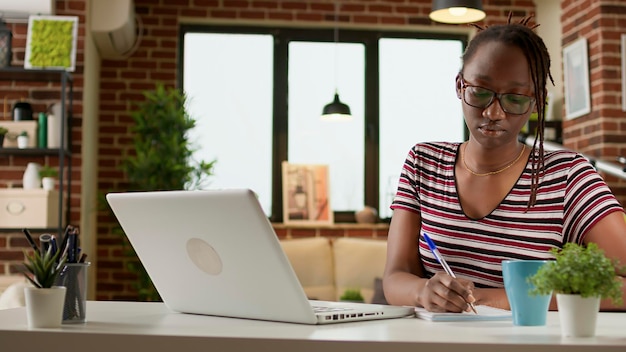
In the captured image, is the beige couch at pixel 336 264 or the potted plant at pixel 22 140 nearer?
the potted plant at pixel 22 140

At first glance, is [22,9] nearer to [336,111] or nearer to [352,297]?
[336,111]

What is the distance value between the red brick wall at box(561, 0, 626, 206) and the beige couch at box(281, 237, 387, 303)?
1.55 m

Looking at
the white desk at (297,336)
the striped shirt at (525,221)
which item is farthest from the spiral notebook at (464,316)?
the striped shirt at (525,221)

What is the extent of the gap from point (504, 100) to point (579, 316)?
0.61 meters

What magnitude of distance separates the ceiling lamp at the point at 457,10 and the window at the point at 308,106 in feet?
7.93

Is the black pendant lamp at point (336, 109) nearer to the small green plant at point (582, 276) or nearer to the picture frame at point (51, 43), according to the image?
the picture frame at point (51, 43)

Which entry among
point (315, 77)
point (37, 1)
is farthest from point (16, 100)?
point (315, 77)

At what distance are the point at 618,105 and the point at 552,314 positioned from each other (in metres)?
3.51

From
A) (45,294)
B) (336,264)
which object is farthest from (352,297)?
(45,294)

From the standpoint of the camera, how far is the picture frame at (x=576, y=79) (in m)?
Result: 4.72

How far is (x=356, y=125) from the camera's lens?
6113 mm

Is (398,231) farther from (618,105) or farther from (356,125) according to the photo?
(356,125)

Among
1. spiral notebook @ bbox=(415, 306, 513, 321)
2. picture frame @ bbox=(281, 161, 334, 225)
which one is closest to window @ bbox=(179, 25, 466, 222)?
picture frame @ bbox=(281, 161, 334, 225)

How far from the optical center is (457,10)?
142 inches
